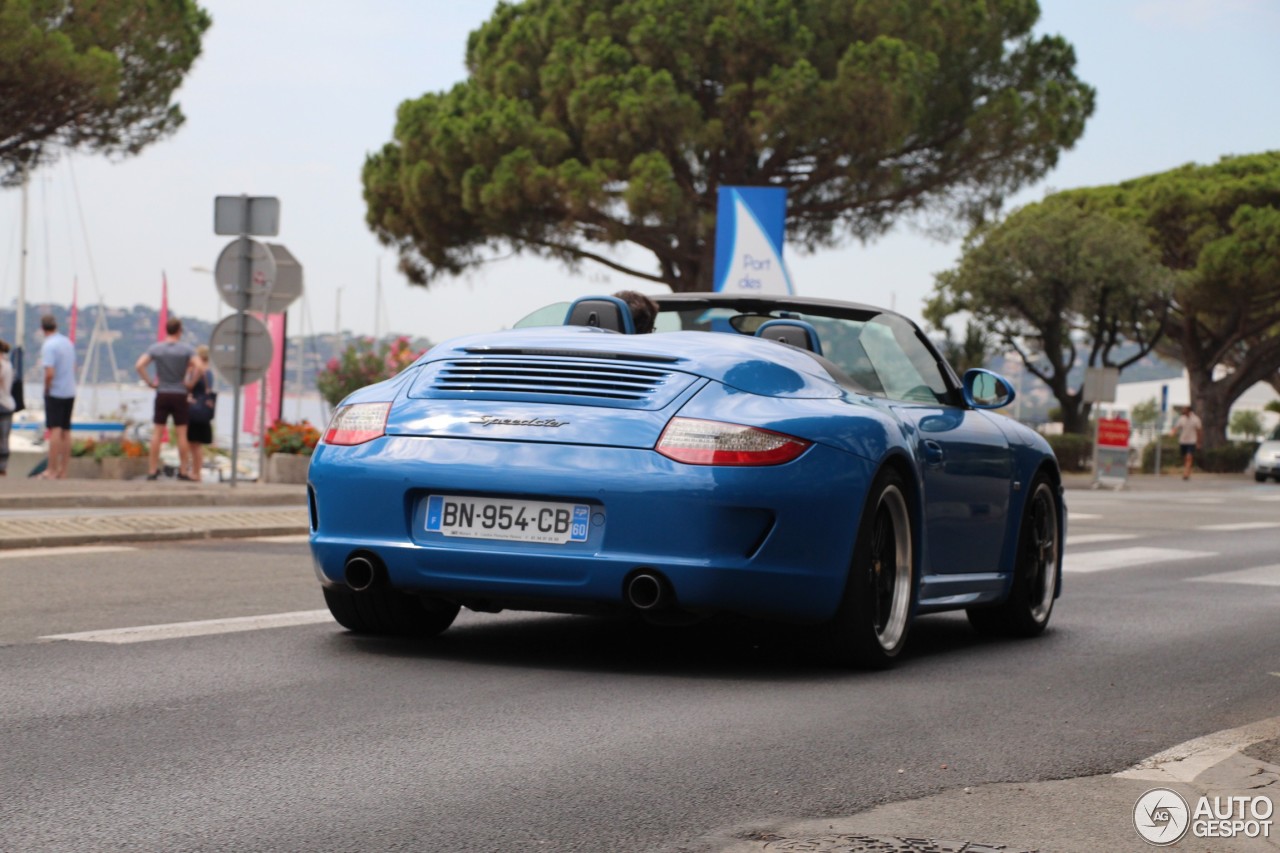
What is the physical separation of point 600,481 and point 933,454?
1690mm

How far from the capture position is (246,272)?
18422 millimetres

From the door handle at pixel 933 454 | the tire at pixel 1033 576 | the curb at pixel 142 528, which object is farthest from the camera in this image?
the curb at pixel 142 528

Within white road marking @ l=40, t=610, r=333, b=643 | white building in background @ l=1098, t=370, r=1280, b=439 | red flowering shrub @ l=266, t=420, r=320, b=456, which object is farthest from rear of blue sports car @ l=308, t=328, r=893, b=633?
white building in background @ l=1098, t=370, r=1280, b=439

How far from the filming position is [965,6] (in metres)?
45.2

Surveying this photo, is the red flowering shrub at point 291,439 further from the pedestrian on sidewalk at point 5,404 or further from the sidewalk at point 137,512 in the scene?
the pedestrian on sidewalk at point 5,404

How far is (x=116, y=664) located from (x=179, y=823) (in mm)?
2435

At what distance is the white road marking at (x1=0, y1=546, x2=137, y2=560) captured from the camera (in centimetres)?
1085

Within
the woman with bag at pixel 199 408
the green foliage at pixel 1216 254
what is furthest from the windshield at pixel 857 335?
the green foliage at pixel 1216 254

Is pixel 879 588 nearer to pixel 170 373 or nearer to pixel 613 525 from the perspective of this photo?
pixel 613 525

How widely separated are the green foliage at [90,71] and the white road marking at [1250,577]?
2766cm

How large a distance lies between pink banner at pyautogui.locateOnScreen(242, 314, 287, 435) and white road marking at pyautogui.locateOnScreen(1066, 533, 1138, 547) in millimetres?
11495

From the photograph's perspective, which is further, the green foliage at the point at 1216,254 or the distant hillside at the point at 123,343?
the distant hillside at the point at 123,343

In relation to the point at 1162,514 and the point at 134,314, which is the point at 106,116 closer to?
the point at 1162,514

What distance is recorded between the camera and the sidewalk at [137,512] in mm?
12336
